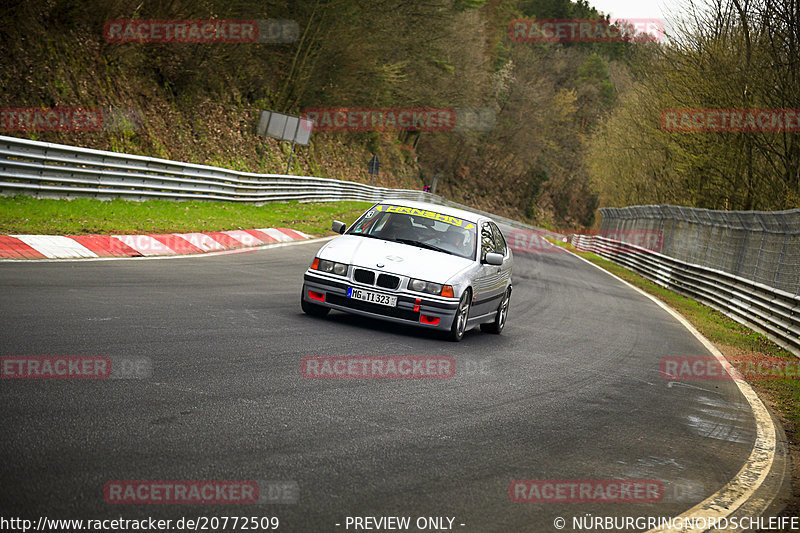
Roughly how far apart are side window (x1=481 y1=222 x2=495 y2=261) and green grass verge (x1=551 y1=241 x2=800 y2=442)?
147 inches

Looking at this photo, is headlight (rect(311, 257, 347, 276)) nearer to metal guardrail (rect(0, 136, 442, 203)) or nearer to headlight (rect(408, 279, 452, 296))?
headlight (rect(408, 279, 452, 296))

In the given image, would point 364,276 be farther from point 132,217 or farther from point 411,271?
point 132,217

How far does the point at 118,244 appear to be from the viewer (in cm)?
1364

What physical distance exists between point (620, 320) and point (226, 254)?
25.1 ft

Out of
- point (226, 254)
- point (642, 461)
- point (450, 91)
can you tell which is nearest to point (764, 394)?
point (642, 461)

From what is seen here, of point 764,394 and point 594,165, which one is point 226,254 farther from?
point 594,165

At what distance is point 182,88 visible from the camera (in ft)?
107

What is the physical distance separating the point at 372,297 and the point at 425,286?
62 cm

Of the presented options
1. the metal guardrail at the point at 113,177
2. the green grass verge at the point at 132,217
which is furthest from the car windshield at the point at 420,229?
the metal guardrail at the point at 113,177

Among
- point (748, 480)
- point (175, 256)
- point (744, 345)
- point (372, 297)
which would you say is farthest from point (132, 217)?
point (748, 480)

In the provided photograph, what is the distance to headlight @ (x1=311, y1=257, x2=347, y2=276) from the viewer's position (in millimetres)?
9492

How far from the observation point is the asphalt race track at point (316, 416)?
410 cm

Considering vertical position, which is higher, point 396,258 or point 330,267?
point 396,258

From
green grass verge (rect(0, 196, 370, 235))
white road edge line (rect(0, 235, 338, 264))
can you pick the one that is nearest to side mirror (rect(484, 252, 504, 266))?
white road edge line (rect(0, 235, 338, 264))
